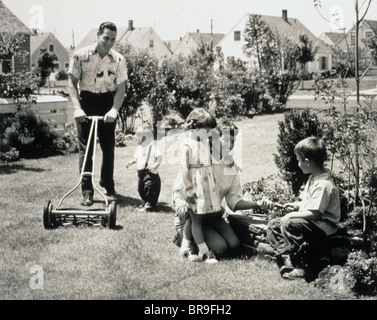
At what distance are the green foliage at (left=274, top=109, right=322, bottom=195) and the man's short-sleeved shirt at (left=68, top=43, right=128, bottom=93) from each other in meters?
2.29

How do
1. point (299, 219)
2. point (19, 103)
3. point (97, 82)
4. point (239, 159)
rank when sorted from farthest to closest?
point (19, 103), point (239, 159), point (97, 82), point (299, 219)

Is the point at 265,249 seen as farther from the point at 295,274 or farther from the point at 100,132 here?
the point at 100,132

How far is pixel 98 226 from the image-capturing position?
612cm

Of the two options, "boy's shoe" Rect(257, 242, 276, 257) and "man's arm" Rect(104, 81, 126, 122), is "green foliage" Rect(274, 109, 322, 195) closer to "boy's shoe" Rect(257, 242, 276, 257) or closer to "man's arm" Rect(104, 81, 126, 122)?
"boy's shoe" Rect(257, 242, 276, 257)

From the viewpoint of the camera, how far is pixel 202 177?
17.1 ft

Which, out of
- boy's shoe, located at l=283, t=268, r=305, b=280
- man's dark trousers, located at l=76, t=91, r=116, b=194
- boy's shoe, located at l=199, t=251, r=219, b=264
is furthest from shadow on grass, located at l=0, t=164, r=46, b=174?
boy's shoe, located at l=283, t=268, r=305, b=280

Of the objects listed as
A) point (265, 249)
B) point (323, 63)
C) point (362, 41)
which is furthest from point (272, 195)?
point (323, 63)

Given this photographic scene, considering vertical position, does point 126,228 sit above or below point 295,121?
below

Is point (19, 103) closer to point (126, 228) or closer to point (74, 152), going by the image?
point (74, 152)

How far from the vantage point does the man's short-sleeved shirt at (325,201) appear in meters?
4.47

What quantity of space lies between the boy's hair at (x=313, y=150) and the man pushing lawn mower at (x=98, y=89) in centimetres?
299

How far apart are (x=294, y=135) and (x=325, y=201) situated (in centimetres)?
180

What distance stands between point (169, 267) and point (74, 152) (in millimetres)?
7862

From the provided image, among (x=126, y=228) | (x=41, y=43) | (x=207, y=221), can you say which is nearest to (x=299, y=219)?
(x=207, y=221)
